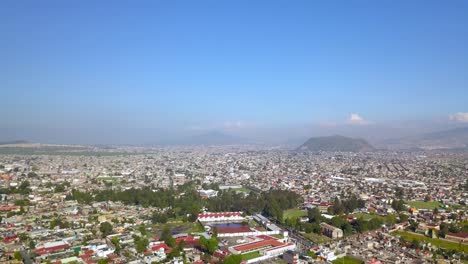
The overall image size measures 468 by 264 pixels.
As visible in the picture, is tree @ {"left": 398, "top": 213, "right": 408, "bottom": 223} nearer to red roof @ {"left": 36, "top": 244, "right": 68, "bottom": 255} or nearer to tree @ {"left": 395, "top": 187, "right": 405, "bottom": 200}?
tree @ {"left": 395, "top": 187, "right": 405, "bottom": 200}

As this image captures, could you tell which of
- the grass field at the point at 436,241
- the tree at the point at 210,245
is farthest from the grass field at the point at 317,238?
the tree at the point at 210,245

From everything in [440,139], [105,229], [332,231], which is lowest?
[332,231]

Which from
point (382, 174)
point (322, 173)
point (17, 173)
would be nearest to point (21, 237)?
point (17, 173)

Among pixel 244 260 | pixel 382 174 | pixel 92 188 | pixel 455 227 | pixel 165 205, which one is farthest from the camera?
pixel 382 174

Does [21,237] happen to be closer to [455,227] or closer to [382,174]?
[455,227]

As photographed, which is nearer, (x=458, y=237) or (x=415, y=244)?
(x=415, y=244)

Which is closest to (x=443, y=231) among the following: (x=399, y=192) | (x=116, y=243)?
(x=399, y=192)

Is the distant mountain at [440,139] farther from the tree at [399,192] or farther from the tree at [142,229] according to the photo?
the tree at [142,229]

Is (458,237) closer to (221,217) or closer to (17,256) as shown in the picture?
(221,217)
